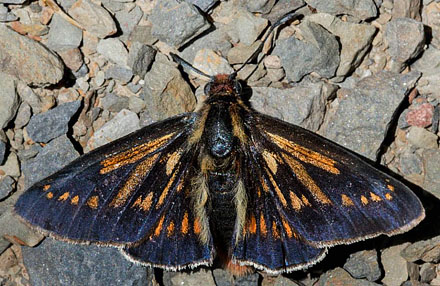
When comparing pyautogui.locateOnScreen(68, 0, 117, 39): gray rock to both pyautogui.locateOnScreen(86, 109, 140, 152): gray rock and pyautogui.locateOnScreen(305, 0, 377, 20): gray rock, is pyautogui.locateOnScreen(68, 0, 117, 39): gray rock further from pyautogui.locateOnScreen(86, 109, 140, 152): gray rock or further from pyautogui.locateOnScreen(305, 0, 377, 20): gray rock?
pyautogui.locateOnScreen(305, 0, 377, 20): gray rock

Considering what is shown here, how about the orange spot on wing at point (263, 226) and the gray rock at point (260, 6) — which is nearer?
the orange spot on wing at point (263, 226)

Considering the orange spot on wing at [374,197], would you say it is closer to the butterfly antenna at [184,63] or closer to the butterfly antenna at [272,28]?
the butterfly antenna at [272,28]

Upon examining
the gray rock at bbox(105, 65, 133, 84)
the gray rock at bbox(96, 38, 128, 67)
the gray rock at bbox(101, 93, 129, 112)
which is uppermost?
the gray rock at bbox(96, 38, 128, 67)

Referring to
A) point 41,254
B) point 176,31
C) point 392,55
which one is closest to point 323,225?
point 392,55

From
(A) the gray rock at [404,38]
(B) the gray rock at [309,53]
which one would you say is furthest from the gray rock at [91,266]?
(A) the gray rock at [404,38]

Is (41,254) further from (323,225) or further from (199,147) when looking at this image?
(323,225)

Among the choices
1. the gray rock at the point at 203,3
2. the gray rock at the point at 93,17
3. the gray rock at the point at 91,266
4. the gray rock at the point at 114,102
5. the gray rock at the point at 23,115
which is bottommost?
the gray rock at the point at 91,266

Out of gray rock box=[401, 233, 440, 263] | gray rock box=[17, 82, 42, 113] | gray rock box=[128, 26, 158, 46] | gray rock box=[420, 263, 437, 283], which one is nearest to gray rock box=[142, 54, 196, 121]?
gray rock box=[128, 26, 158, 46]
